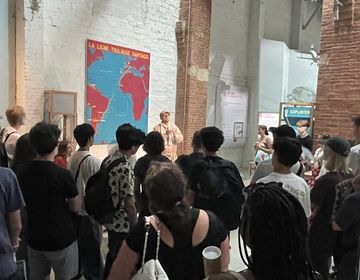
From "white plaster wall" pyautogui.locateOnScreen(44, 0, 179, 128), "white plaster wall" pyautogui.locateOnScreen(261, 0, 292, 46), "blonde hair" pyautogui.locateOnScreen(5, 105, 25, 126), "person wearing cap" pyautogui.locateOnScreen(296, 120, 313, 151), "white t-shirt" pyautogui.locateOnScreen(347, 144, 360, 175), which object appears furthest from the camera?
"white plaster wall" pyautogui.locateOnScreen(261, 0, 292, 46)

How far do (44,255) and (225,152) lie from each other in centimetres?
928

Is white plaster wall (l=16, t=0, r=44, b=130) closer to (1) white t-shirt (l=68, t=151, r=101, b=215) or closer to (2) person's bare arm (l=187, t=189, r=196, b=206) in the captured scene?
(1) white t-shirt (l=68, t=151, r=101, b=215)

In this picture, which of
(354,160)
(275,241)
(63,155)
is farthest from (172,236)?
(354,160)

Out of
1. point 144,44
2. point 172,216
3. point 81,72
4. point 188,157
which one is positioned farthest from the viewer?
point 144,44

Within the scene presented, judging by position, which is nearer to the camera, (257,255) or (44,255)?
(257,255)

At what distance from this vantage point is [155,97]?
7.63 m

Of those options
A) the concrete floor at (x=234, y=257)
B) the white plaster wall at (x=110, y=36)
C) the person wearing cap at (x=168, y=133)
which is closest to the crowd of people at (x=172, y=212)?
the concrete floor at (x=234, y=257)

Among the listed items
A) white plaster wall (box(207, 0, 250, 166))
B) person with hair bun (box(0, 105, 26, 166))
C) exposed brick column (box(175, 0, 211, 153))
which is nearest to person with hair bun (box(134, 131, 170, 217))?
person with hair bun (box(0, 105, 26, 166))

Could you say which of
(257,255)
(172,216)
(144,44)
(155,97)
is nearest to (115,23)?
(144,44)

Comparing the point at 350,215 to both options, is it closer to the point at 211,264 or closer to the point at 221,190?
the point at 221,190

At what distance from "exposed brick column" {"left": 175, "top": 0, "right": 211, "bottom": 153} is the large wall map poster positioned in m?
1.22

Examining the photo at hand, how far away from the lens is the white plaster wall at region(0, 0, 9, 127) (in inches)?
190

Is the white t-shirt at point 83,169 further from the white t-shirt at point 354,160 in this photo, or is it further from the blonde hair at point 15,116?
the white t-shirt at point 354,160

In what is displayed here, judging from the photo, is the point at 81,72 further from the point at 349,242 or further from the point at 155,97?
the point at 349,242
